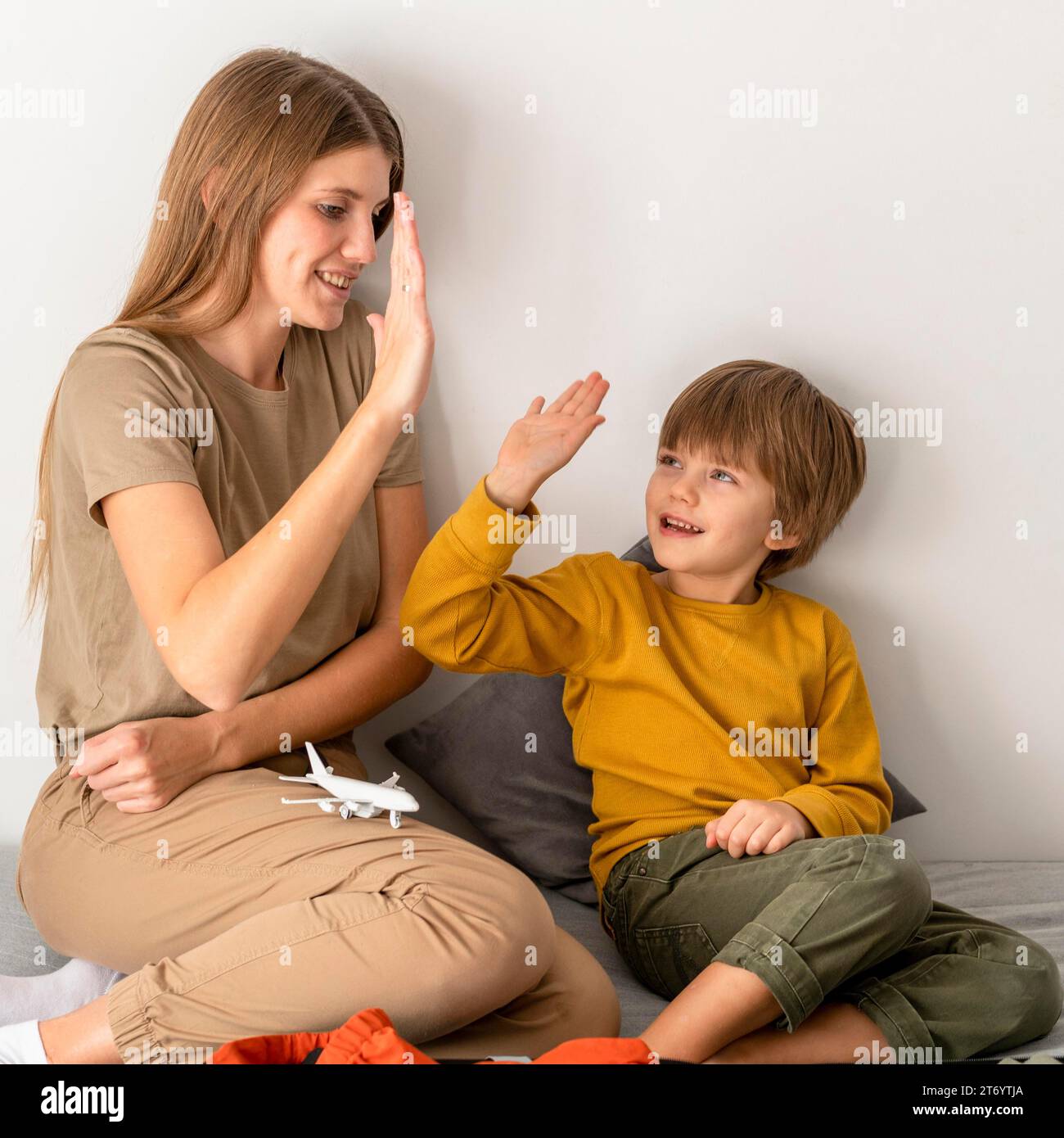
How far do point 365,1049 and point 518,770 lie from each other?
0.62 m

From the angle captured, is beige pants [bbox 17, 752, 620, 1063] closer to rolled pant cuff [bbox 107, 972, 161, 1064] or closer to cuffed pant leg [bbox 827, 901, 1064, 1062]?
rolled pant cuff [bbox 107, 972, 161, 1064]

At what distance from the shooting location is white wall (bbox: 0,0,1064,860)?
61.7 inches

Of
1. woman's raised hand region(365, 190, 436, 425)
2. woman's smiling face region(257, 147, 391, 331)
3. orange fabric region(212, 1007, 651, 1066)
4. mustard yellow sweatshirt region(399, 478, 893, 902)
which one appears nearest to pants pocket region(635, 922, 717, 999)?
mustard yellow sweatshirt region(399, 478, 893, 902)

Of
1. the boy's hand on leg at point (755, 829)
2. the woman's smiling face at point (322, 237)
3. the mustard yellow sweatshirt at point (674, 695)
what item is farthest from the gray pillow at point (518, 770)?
the woman's smiling face at point (322, 237)

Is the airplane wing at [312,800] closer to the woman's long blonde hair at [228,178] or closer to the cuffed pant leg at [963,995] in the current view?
the woman's long blonde hair at [228,178]

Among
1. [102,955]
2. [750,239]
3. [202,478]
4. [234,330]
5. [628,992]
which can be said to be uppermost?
[750,239]

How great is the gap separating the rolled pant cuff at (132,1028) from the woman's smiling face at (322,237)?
2.43 feet

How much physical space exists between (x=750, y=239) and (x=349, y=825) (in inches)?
36.9

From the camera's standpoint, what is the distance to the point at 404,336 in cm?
125

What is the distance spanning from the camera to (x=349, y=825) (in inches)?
48.8

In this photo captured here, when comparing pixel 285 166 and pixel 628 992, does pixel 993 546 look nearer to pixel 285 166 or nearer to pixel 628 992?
pixel 628 992

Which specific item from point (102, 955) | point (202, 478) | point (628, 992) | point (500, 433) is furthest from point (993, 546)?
point (102, 955)

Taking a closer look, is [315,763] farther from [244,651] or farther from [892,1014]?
[892,1014]

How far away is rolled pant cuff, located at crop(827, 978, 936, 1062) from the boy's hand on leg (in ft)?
Result: 0.54
